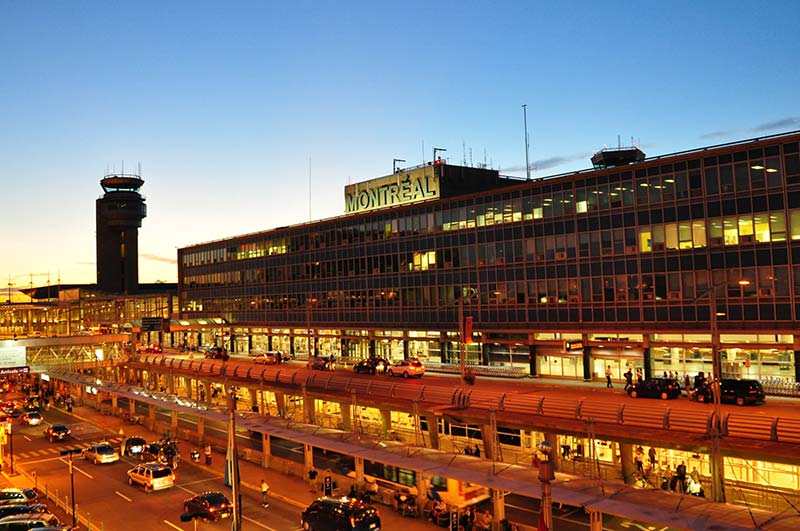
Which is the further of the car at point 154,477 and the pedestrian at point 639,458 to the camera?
the car at point 154,477

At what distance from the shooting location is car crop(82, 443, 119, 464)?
54750mm

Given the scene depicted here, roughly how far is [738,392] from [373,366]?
34.5 m

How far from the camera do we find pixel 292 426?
48156mm

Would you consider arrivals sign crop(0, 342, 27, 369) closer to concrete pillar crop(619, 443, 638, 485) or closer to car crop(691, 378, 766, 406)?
concrete pillar crop(619, 443, 638, 485)

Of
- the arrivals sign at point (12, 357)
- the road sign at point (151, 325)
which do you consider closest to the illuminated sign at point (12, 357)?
the arrivals sign at point (12, 357)

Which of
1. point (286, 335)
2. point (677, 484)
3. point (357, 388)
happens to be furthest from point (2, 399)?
point (677, 484)

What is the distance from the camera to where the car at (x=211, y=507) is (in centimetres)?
3794

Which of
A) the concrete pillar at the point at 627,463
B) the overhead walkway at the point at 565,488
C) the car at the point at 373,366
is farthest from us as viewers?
the car at the point at 373,366

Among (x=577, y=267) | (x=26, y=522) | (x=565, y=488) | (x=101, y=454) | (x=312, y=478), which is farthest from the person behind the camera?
(x=577, y=267)

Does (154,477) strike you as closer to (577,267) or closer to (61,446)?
(61,446)

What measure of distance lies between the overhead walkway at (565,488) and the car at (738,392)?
1682 cm

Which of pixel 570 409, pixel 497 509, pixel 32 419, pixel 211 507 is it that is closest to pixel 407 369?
pixel 570 409

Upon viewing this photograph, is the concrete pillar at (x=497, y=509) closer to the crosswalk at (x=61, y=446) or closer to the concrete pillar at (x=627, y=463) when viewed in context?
the concrete pillar at (x=627, y=463)

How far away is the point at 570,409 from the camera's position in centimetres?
3894
